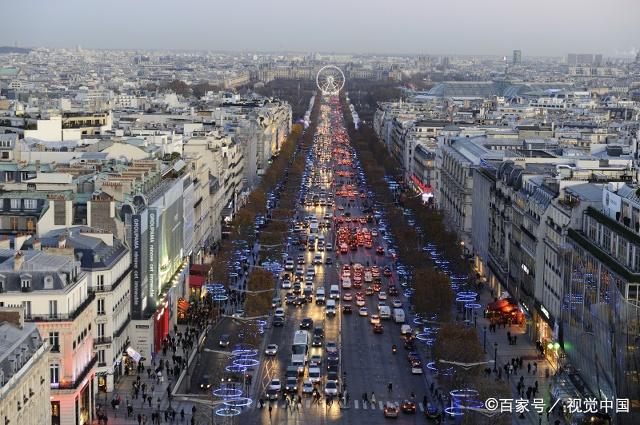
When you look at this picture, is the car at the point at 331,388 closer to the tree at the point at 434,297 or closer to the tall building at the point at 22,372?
the tree at the point at 434,297

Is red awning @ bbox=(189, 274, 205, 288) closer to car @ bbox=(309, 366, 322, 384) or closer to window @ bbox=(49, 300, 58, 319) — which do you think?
car @ bbox=(309, 366, 322, 384)

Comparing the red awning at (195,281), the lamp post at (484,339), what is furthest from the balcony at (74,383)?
the red awning at (195,281)

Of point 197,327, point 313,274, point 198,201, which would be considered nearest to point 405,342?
point 197,327

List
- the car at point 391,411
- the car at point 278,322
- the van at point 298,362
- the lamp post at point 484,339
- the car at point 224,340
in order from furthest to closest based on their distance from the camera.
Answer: the car at point 278,322
the car at point 224,340
the lamp post at point 484,339
the van at point 298,362
the car at point 391,411

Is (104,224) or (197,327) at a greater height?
(104,224)

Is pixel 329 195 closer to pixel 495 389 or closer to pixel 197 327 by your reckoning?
pixel 197 327

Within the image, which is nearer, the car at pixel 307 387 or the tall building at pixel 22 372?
the tall building at pixel 22 372
